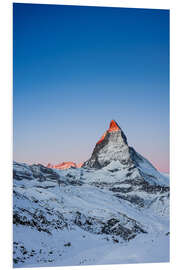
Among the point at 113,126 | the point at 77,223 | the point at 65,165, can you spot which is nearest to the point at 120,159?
the point at 113,126

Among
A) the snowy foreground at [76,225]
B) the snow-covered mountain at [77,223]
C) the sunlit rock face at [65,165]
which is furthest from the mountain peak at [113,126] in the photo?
the snowy foreground at [76,225]

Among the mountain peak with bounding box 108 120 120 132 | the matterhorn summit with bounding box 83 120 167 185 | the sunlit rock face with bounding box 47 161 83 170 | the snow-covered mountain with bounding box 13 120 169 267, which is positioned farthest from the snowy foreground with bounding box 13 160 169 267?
the mountain peak with bounding box 108 120 120 132

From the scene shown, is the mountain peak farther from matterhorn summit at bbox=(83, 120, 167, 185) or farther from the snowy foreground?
the snowy foreground

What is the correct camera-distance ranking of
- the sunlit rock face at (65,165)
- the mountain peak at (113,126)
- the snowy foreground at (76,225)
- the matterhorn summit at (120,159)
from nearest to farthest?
the snowy foreground at (76,225) → the sunlit rock face at (65,165) → the mountain peak at (113,126) → the matterhorn summit at (120,159)

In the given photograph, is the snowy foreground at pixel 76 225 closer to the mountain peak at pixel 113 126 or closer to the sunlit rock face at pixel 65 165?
the sunlit rock face at pixel 65 165

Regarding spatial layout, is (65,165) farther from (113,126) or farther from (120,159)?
(120,159)
